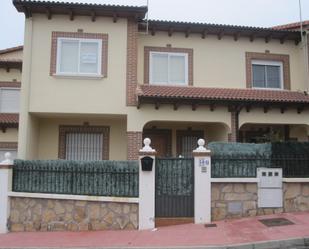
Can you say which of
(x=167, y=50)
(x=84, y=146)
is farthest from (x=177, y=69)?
(x=84, y=146)

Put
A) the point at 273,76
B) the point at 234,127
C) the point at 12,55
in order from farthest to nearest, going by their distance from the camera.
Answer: the point at 12,55 < the point at 273,76 < the point at 234,127

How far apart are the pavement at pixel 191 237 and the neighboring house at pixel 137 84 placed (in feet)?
13.0

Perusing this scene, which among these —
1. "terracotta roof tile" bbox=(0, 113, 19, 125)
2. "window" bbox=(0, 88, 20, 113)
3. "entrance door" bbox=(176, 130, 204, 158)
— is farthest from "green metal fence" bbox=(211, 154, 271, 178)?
"window" bbox=(0, 88, 20, 113)

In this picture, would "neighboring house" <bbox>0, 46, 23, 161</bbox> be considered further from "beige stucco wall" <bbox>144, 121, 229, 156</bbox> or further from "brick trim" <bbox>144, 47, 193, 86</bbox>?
"beige stucco wall" <bbox>144, 121, 229, 156</bbox>

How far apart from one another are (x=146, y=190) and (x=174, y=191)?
0.79m

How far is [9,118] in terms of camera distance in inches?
595

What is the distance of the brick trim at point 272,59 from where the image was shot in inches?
571

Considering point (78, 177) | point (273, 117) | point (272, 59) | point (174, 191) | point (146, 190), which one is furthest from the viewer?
point (272, 59)

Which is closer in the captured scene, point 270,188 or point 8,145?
point 270,188

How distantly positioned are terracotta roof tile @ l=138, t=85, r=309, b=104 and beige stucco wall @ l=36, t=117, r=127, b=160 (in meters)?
2.13

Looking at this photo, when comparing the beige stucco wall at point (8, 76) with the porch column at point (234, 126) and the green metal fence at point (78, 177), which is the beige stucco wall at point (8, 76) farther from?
the porch column at point (234, 126)

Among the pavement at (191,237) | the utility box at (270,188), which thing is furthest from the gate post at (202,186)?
the utility box at (270,188)

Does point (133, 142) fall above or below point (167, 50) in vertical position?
below

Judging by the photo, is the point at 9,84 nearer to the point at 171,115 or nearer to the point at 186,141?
the point at 171,115
